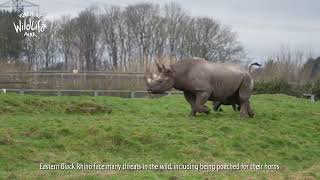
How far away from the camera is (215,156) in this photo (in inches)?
501

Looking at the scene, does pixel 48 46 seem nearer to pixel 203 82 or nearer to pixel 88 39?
pixel 88 39

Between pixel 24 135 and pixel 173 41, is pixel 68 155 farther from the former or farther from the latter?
pixel 173 41

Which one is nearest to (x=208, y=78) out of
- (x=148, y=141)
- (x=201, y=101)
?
(x=201, y=101)

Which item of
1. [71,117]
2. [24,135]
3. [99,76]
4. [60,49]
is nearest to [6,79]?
[99,76]

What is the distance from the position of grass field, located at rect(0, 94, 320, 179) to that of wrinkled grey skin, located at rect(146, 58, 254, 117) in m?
0.56

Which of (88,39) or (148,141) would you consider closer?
(148,141)

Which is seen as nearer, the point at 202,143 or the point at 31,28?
the point at 202,143

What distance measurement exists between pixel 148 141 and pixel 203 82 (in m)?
4.21

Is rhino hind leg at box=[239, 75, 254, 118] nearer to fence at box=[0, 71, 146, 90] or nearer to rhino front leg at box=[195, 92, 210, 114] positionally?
rhino front leg at box=[195, 92, 210, 114]

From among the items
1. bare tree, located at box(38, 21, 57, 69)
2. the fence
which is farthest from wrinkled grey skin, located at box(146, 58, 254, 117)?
bare tree, located at box(38, 21, 57, 69)

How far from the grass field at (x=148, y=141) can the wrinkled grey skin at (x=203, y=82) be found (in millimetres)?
560

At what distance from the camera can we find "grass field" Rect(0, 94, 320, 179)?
10.8 m

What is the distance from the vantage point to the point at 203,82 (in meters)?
17.1

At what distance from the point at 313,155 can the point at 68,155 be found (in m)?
5.97
